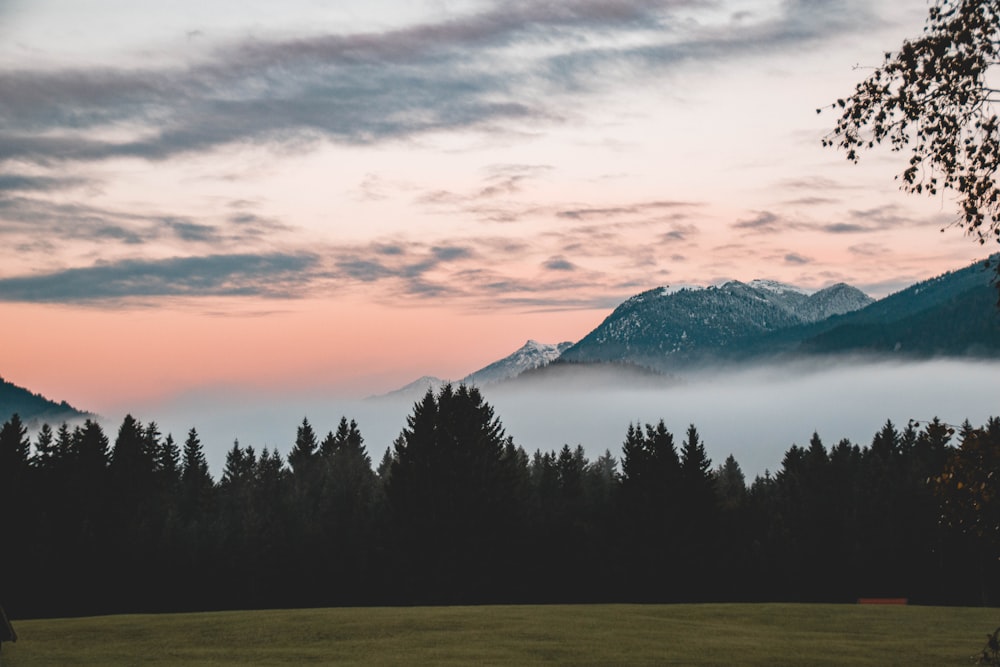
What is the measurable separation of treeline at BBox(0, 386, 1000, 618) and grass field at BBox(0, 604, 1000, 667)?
37.1m

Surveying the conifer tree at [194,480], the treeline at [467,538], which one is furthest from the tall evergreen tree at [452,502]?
the conifer tree at [194,480]

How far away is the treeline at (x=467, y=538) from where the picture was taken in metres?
90.6

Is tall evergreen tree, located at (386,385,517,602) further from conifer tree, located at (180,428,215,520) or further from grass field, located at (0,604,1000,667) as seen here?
conifer tree, located at (180,428,215,520)

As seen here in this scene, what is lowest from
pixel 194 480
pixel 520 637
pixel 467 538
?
pixel 520 637

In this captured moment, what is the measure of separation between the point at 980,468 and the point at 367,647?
1000 inches

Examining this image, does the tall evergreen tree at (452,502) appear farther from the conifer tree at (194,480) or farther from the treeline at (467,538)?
the conifer tree at (194,480)

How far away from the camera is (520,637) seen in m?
39.7

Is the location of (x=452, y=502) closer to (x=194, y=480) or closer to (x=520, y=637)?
(x=520, y=637)

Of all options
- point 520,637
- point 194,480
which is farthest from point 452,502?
point 194,480

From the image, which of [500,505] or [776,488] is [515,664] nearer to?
[500,505]

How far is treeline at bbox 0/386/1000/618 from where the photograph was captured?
9056cm

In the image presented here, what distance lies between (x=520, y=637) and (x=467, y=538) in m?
50.5

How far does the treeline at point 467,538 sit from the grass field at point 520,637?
1462 inches

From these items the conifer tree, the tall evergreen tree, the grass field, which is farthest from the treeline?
the grass field
